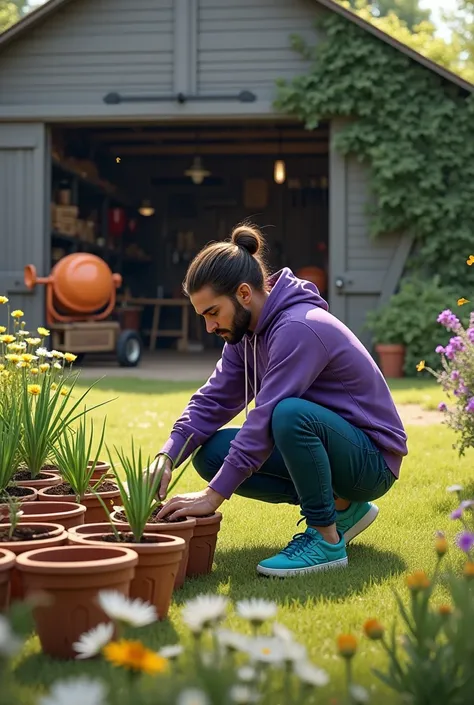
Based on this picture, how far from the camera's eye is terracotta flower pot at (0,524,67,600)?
215cm

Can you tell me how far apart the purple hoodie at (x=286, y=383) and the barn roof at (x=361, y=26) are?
7.46 meters

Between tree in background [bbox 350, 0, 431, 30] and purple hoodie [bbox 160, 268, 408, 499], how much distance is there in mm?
34116

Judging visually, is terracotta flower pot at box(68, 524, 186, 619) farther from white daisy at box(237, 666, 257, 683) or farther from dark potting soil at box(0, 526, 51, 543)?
white daisy at box(237, 666, 257, 683)

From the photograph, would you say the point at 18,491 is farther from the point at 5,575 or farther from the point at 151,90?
the point at 151,90

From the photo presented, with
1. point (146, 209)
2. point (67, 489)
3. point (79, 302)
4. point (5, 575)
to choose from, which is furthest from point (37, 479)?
point (146, 209)

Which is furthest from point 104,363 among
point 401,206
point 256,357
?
point 256,357

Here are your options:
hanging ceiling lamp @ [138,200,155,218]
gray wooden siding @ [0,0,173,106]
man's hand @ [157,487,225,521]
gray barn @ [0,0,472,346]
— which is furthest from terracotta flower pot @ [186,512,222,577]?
hanging ceiling lamp @ [138,200,155,218]

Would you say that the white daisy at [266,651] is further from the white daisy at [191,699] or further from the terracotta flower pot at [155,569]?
the terracotta flower pot at [155,569]

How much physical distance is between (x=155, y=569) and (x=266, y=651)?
3.26 feet

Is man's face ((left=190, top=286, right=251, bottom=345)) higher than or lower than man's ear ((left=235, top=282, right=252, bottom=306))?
lower

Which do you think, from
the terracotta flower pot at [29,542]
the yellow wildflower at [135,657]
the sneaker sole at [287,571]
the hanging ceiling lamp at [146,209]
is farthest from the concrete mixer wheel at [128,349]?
the yellow wildflower at [135,657]

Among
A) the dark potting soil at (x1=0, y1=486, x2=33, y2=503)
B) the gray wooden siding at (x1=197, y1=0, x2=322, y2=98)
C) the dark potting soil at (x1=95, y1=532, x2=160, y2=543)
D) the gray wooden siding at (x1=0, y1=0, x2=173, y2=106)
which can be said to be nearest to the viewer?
the dark potting soil at (x1=95, y1=532, x2=160, y2=543)

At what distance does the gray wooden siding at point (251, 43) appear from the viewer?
1047 cm

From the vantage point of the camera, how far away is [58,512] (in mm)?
2680
